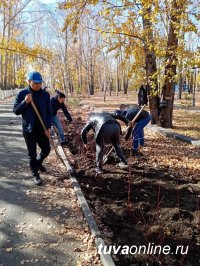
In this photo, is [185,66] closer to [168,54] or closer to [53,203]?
[168,54]

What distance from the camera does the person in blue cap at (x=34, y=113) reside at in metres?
5.07

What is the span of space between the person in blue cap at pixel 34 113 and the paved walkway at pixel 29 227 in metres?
0.49

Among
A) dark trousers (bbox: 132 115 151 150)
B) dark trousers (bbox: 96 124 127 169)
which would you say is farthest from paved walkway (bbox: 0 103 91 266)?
dark trousers (bbox: 132 115 151 150)

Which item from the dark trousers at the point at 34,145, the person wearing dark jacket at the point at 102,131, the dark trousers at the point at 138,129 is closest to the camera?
the dark trousers at the point at 34,145

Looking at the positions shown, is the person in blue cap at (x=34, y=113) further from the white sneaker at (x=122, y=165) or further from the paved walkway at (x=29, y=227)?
the white sneaker at (x=122, y=165)

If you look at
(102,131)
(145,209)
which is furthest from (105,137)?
(145,209)

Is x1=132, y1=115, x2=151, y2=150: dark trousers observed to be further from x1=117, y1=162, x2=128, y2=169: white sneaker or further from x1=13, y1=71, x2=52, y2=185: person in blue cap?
x1=13, y1=71, x2=52, y2=185: person in blue cap

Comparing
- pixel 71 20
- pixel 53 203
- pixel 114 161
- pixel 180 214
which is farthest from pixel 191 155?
pixel 71 20

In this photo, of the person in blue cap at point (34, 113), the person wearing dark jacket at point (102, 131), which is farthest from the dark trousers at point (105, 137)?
the person in blue cap at point (34, 113)

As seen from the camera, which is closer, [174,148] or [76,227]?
[76,227]

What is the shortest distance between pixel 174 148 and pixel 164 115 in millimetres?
3635

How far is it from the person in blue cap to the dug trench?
3.16 ft

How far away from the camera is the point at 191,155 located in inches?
298

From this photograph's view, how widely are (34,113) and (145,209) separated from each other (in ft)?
8.18
